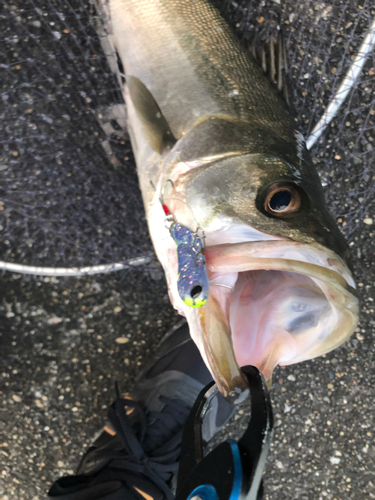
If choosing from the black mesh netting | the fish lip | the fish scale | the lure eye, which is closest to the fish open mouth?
the fish lip

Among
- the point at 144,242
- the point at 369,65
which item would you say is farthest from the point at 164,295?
the point at 369,65

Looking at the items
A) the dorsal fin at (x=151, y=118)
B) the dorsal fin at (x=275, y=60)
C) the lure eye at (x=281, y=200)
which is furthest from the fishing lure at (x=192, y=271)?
the dorsal fin at (x=275, y=60)

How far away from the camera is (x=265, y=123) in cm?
110

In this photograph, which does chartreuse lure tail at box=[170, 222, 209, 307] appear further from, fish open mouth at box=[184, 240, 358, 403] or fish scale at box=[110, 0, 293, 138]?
fish scale at box=[110, 0, 293, 138]

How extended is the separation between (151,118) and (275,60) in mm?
539

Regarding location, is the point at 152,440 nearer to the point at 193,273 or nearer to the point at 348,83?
the point at 193,273

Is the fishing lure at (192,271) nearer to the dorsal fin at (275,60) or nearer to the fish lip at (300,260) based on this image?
the fish lip at (300,260)

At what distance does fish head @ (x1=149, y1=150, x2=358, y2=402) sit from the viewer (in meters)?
0.81

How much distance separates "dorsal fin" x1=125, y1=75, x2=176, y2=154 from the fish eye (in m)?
0.55

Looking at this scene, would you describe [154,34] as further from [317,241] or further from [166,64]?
[317,241]

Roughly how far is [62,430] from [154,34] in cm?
180

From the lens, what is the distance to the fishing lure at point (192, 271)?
82 centimetres

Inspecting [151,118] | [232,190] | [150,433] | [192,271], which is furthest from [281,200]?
[150,433]

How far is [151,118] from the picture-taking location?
1.18 metres
